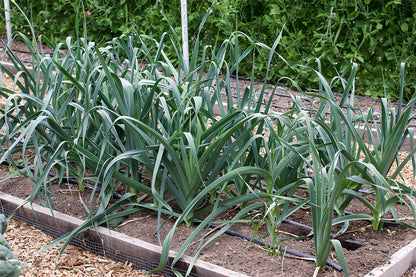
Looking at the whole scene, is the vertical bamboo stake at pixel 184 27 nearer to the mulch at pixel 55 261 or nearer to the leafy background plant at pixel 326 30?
the leafy background plant at pixel 326 30

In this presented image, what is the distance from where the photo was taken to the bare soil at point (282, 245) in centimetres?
206

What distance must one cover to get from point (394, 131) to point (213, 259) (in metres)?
0.93

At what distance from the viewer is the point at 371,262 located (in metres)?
2.09

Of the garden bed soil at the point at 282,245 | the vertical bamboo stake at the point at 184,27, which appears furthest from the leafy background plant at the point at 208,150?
the vertical bamboo stake at the point at 184,27

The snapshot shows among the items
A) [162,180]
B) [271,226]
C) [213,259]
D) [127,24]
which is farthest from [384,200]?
[127,24]

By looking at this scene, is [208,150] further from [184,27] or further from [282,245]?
[184,27]

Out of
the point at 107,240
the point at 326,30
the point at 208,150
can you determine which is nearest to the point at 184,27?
the point at 326,30

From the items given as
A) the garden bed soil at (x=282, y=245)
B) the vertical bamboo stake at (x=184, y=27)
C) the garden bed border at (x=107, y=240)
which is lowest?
the garden bed border at (x=107, y=240)

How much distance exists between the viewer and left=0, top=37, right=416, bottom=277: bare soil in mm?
2059

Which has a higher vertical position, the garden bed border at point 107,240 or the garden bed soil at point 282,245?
the garden bed soil at point 282,245

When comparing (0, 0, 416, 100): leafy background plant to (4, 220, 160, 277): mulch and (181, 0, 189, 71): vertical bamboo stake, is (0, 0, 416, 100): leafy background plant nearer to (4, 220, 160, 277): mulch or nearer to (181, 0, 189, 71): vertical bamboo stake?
(181, 0, 189, 71): vertical bamboo stake

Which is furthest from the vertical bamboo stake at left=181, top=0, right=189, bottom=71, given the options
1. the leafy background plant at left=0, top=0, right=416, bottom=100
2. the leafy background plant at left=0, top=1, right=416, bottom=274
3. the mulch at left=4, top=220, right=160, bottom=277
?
the mulch at left=4, top=220, right=160, bottom=277

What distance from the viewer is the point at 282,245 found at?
2238 millimetres

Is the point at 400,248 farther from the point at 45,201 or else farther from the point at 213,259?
the point at 45,201
